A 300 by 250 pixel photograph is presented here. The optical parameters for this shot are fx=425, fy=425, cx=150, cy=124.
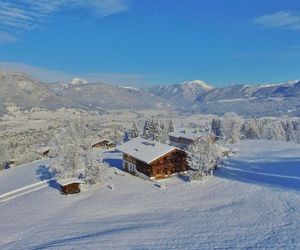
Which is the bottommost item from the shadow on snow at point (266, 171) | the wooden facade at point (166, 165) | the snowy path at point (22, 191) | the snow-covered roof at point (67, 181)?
the snowy path at point (22, 191)

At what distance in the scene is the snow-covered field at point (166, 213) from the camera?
39.8 m

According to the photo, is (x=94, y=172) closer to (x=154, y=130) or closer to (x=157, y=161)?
(x=157, y=161)

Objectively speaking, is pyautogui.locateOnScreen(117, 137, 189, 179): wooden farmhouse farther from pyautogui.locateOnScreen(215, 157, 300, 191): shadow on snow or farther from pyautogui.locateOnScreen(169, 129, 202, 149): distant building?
pyautogui.locateOnScreen(169, 129, 202, 149): distant building

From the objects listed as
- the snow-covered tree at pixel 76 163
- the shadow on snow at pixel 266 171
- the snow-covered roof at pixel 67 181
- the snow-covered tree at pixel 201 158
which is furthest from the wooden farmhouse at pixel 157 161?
the snow-covered roof at pixel 67 181

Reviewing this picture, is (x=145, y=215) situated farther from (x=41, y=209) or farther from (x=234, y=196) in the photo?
(x=41, y=209)

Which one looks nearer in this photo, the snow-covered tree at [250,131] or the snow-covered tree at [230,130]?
the snow-covered tree at [230,130]

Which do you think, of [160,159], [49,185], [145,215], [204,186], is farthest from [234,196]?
[49,185]

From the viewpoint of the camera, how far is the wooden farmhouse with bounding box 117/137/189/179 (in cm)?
7206

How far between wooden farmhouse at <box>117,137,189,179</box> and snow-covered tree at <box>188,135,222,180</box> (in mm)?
3381

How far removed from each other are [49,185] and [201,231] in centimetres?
4180

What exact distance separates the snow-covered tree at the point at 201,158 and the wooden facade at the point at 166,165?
327 centimetres

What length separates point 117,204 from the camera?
57.8 m

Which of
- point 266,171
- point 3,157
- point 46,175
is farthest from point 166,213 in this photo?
point 3,157

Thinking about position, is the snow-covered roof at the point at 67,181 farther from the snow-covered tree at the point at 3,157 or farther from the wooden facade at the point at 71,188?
the snow-covered tree at the point at 3,157
